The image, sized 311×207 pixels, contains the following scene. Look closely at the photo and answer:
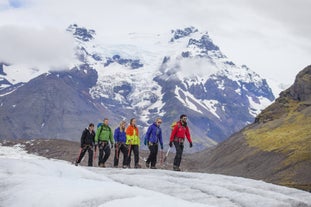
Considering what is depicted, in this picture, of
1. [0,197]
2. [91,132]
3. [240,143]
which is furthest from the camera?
[240,143]

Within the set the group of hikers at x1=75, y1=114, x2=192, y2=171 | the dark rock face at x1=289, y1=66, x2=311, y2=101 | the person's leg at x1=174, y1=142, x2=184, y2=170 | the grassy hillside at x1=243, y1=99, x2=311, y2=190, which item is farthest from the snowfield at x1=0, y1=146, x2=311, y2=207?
the dark rock face at x1=289, y1=66, x2=311, y2=101

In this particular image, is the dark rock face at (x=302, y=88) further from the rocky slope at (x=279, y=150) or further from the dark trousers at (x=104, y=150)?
the dark trousers at (x=104, y=150)

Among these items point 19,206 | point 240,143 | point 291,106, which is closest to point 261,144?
point 240,143

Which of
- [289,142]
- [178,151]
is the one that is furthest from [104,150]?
[289,142]

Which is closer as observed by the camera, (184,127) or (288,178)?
(184,127)

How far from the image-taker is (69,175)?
19031 mm

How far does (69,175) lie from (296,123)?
3015 inches

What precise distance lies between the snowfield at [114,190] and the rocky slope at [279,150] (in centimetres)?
2773

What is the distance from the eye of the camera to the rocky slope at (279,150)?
6500 cm

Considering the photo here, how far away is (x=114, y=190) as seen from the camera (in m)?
14.2

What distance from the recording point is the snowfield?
44.1 ft

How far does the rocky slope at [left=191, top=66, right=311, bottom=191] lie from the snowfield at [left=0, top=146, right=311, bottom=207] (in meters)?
27.7

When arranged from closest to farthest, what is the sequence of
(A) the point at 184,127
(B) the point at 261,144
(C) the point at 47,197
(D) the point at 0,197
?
(C) the point at 47,197, (D) the point at 0,197, (A) the point at 184,127, (B) the point at 261,144

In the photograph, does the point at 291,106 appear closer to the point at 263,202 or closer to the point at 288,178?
the point at 288,178
